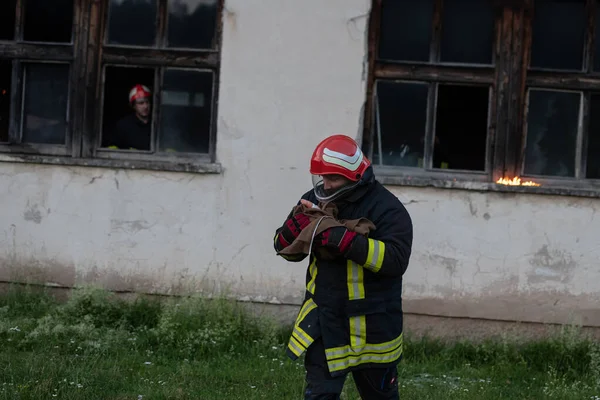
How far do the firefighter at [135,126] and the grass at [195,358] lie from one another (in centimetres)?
139

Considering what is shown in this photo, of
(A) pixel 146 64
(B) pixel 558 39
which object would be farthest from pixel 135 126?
(B) pixel 558 39

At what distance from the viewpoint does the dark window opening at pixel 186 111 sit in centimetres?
823

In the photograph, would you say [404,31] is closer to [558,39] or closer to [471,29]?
[471,29]

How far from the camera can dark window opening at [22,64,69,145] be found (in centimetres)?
834

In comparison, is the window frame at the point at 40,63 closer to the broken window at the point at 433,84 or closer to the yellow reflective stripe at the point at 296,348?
the broken window at the point at 433,84

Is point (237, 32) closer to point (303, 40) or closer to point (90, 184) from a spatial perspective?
point (303, 40)

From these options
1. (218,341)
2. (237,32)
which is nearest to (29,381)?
(218,341)

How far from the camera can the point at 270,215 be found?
796 centimetres

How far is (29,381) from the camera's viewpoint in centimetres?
597

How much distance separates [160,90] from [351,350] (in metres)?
4.18

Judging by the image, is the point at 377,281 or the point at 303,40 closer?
the point at 377,281

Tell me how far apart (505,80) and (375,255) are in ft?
12.6

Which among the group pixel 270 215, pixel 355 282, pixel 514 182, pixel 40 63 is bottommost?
pixel 355 282

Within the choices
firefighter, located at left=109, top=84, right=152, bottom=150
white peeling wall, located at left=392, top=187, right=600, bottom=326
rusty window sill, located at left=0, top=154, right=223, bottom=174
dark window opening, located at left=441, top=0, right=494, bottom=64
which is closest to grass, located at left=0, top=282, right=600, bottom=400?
white peeling wall, located at left=392, top=187, right=600, bottom=326
